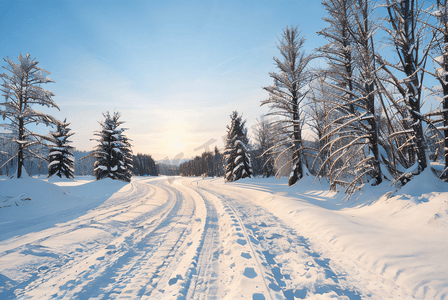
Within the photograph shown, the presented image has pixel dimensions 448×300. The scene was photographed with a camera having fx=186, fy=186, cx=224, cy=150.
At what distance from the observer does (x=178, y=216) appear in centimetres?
636

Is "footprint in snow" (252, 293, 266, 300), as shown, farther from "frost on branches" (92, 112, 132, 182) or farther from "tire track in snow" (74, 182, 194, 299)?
"frost on branches" (92, 112, 132, 182)

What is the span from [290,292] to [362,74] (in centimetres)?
644

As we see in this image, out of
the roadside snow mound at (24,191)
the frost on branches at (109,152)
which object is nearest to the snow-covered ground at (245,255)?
the roadside snow mound at (24,191)

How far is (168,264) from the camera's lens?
303cm

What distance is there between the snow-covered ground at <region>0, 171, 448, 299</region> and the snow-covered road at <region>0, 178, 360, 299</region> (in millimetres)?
16

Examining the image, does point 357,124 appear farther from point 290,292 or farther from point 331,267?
point 290,292

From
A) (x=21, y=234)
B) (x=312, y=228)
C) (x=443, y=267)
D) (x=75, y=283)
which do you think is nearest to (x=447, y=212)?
(x=443, y=267)

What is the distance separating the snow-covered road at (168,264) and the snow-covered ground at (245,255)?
0.02 m

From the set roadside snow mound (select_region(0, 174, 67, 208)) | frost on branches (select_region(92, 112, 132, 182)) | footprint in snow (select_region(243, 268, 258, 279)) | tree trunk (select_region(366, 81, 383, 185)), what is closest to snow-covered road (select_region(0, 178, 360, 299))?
footprint in snow (select_region(243, 268, 258, 279))

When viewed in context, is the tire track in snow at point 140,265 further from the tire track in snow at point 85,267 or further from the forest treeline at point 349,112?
the forest treeline at point 349,112

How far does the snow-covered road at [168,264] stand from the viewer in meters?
2.32

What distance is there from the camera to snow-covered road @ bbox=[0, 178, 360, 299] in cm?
232

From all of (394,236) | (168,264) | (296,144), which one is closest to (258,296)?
(168,264)

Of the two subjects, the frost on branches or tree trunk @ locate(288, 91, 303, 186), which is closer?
tree trunk @ locate(288, 91, 303, 186)
